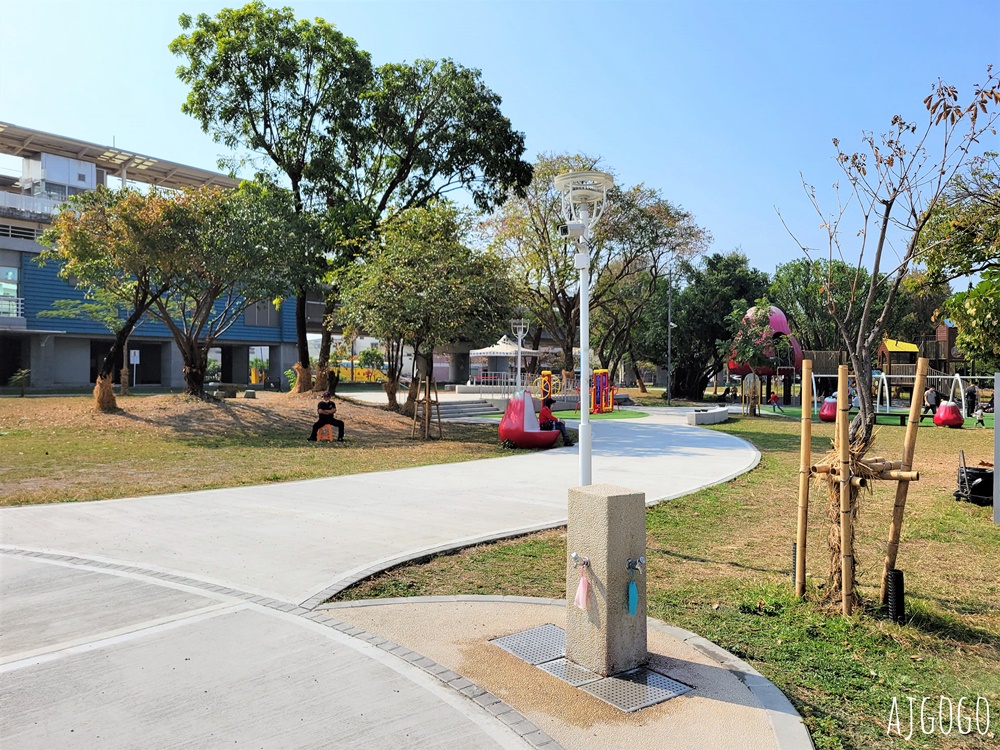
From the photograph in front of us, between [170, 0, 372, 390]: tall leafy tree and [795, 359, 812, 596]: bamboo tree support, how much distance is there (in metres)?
18.1

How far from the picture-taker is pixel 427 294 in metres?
16.9

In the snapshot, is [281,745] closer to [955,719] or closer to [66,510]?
[955,719]

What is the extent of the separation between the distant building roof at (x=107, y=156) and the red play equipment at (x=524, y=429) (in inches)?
1146

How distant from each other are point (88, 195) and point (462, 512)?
16.3 m

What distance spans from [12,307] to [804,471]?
39635mm

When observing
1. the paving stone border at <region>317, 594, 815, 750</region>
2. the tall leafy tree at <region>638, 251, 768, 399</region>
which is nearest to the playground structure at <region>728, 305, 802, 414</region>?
the tall leafy tree at <region>638, 251, 768, 399</region>

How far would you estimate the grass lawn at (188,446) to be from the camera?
421 inches

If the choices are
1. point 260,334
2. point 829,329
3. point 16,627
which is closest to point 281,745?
point 16,627

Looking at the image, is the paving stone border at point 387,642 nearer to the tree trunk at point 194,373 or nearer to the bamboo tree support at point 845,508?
the bamboo tree support at point 845,508

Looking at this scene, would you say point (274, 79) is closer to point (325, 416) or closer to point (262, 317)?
point (325, 416)

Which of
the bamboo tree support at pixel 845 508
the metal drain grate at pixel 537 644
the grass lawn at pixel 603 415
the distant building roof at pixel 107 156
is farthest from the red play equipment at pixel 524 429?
the distant building roof at pixel 107 156

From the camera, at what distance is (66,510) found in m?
8.35


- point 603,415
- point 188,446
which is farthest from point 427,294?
point 603,415

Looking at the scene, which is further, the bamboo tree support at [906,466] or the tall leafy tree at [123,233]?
the tall leafy tree at [123,233]
